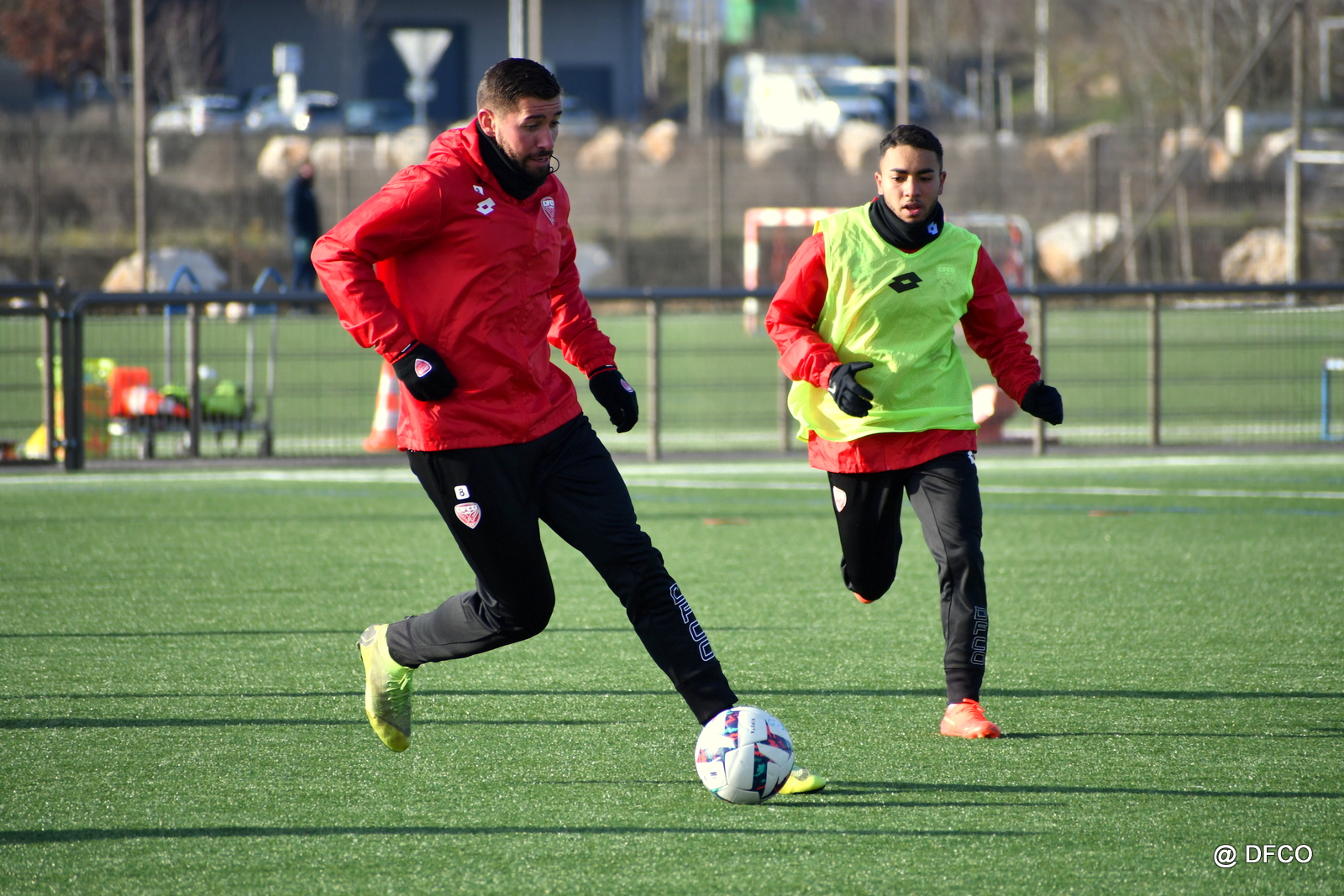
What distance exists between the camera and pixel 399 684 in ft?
15.3

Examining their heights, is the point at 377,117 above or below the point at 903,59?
above

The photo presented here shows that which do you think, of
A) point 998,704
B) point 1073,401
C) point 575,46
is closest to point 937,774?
point 998,704

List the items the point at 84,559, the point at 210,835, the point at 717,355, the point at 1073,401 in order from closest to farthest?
the point at 210,835, the point at 84,559, the point at 1073,401, the point at 717,355

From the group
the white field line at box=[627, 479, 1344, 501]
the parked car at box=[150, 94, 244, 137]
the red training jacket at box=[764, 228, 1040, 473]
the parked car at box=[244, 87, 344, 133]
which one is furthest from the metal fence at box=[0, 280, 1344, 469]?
the parked car at box=[150, 94, 244, 137]

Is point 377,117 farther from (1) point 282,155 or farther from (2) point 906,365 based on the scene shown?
(2) point 906,365

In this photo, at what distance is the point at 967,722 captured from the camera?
4.89m

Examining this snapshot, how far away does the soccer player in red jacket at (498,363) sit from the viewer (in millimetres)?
4227

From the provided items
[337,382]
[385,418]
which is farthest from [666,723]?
[337,382]

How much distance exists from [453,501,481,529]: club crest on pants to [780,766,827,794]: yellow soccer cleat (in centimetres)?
112

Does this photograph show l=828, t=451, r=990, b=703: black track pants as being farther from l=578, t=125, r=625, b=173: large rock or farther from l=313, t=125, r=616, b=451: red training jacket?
l=578, t=125, r=625, b=173: large rock

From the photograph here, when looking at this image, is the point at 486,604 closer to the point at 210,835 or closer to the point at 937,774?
the point at 210,835

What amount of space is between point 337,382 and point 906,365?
944cm

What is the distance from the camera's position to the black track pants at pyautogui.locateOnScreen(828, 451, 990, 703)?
5.01 metres

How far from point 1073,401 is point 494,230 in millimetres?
12775
